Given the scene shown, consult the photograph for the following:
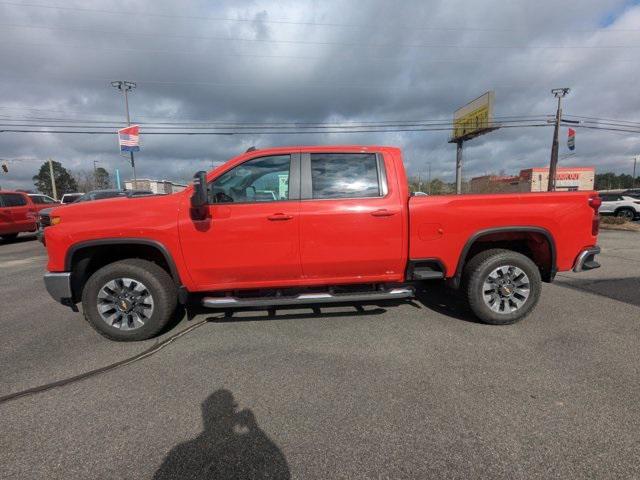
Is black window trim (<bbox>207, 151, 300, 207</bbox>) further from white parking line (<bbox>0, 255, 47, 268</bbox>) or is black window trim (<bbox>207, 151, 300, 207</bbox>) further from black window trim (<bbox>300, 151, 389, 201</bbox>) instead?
white parking line (<bbox>0, 255, 47, 268</bbox>)

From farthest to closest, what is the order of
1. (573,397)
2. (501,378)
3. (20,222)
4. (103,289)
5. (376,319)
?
(20,222) → (376,319) → (103,289) → (501,378) → (573,397)

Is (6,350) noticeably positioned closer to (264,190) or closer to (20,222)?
(264,190)

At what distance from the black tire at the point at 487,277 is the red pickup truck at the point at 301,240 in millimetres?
12

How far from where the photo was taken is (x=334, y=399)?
8.68ft

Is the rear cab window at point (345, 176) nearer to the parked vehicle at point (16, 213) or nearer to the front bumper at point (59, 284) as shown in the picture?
the front bumper at point (59, 284)

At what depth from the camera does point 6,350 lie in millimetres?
3658

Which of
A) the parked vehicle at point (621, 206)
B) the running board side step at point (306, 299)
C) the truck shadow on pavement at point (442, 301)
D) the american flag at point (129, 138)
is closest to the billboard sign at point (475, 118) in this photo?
the parked vehicle at point (621, 206)

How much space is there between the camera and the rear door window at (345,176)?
379cm

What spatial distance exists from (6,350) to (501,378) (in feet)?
16.1

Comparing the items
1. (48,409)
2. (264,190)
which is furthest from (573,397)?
(48,409)

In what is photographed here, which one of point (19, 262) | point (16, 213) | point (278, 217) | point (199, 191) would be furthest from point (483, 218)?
point (16, 213)

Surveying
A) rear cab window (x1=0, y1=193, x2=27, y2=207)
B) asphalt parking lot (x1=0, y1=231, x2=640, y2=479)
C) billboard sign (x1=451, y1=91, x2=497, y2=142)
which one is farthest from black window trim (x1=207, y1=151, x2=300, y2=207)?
billboard sign (x1=451, y1=91, x2=497, y2=142)

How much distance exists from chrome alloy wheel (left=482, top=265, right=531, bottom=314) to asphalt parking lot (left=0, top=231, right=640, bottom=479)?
0.89 ft

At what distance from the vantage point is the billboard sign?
31703 mm
